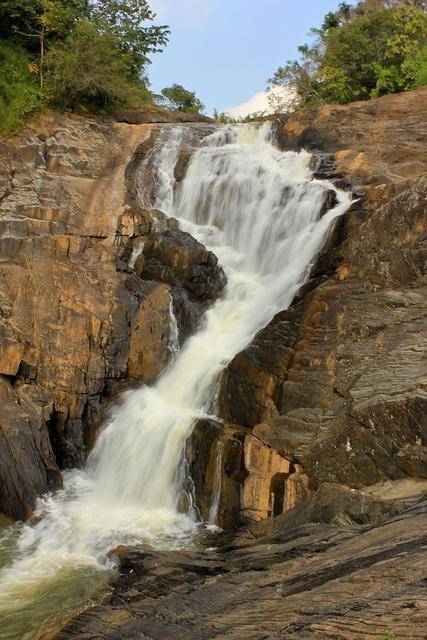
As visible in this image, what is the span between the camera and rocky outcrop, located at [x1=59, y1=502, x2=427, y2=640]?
15.5ft

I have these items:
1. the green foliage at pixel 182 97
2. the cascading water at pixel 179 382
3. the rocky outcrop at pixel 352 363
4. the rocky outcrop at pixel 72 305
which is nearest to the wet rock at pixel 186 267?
the rocky outcrop at pixel 72 305

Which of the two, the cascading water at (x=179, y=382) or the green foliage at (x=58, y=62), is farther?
the green foliage at (x=58, y=62)

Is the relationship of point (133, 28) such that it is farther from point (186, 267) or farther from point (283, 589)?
point (283, 589)

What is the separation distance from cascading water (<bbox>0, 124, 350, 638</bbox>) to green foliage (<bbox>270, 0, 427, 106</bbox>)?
200 inches

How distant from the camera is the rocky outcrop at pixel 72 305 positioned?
39.5ft

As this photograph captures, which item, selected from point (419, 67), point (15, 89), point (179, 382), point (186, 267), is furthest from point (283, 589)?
point (419, 67)

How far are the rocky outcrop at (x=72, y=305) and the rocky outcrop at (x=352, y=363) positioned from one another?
3198mm

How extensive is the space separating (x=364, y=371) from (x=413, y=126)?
988cm

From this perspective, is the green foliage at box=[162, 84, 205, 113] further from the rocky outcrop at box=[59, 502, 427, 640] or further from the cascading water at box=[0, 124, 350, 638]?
the rocky outcrop at box=[59, 502, 427, 640]

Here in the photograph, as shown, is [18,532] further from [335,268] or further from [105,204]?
[105,204]

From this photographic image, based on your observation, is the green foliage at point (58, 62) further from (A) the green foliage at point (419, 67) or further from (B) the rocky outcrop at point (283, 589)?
(B) the rocky outcrop at point (283, 589)

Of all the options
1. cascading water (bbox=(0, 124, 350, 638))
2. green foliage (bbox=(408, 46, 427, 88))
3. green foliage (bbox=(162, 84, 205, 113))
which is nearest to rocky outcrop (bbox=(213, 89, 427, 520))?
cascading water (bbox=(0, 124, 350, 638))

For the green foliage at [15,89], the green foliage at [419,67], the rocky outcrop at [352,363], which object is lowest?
the rocky outcrop at [352,363]

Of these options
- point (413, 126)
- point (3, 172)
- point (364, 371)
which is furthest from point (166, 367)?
point (413, 126)
